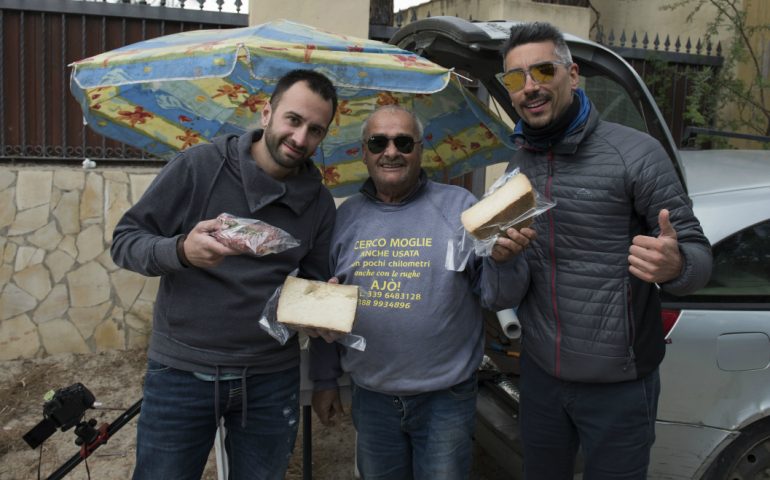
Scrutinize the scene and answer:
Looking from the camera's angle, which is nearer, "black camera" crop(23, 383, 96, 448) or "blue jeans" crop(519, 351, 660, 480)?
"blue jeans" crop(519, 351, 660, 480)

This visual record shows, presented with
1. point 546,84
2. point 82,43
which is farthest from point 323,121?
point 82,43

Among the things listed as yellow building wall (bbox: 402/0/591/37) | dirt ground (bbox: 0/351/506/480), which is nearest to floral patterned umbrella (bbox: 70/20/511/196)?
dirt ground (bbox: 0/351/506/480)

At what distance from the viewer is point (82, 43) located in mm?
5375

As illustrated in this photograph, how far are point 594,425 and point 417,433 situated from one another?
604 millimetres

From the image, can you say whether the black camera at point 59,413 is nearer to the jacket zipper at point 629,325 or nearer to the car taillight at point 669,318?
the jacket zipper at point 629,325

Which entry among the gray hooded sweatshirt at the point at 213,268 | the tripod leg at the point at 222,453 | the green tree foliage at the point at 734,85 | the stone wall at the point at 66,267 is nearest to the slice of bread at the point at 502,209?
the gray hooded sweatshirt at the point at 213,268

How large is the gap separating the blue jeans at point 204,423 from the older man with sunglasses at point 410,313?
28 centimetres

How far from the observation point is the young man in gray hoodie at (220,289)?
198cm

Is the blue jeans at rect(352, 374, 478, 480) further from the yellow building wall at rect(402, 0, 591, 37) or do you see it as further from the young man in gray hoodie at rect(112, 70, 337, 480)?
the yellow building wall at rect(402, 0, 591, 37)

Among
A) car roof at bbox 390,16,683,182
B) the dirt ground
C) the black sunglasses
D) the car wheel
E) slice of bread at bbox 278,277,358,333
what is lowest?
the dirt ground

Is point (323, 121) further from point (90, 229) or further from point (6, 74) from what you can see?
point (6, 74)

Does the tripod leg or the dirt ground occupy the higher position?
the tripod leg

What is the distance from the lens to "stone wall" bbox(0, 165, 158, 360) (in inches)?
199

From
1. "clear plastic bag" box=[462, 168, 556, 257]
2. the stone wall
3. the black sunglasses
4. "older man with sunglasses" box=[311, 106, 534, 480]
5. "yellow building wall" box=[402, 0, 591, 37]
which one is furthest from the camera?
"yellow building wall" box=[402, 0, 591, 37]
